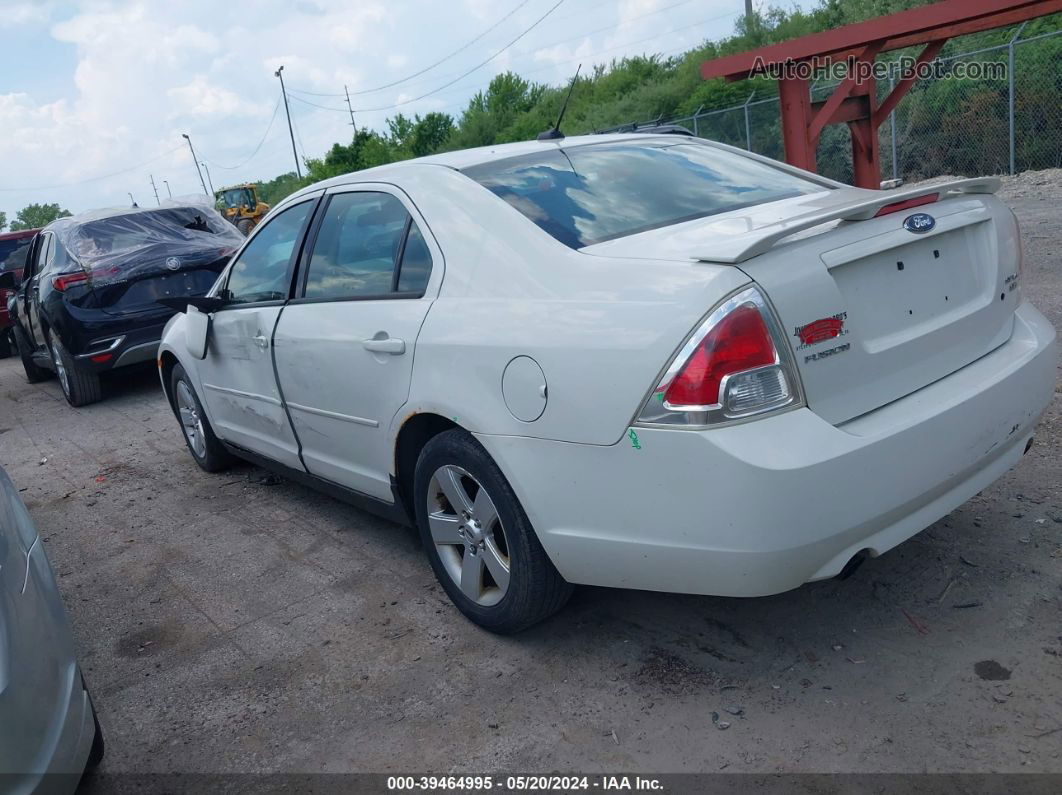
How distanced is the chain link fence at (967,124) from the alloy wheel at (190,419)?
1019 centimetres

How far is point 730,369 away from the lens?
2.41 metres

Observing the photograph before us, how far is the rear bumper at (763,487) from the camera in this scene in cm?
239

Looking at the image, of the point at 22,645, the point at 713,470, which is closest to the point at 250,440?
the point at 22,645

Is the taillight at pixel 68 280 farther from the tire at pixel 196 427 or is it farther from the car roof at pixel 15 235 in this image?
the car roof at pixel 15 235

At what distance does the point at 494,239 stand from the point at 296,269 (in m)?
1.40

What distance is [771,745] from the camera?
2.54 meters

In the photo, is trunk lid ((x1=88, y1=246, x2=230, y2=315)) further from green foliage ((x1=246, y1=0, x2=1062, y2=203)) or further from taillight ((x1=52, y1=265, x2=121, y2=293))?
green foliage ((x1=246, y1=0, x2=1062, y2=203))

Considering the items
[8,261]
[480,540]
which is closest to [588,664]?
[480,540]

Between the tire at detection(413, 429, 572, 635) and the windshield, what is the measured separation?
3846 centimetres

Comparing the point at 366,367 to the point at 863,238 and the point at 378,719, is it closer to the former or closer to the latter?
the point at 378,719

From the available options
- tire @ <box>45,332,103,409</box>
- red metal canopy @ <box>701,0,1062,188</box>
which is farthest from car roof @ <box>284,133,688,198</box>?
tire @ <box>45,332,103,409</box>

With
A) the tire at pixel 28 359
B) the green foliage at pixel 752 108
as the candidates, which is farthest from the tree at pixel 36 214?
the tire at pixel 28 359

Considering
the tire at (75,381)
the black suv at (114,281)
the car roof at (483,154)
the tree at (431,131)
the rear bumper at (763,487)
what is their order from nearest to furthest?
the rear bumper at (763,487)
the car roof at (483,154)
the black suv at (114,281)
the tire at (75,381)
the tree at (431,131)

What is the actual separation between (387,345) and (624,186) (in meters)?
1.04
